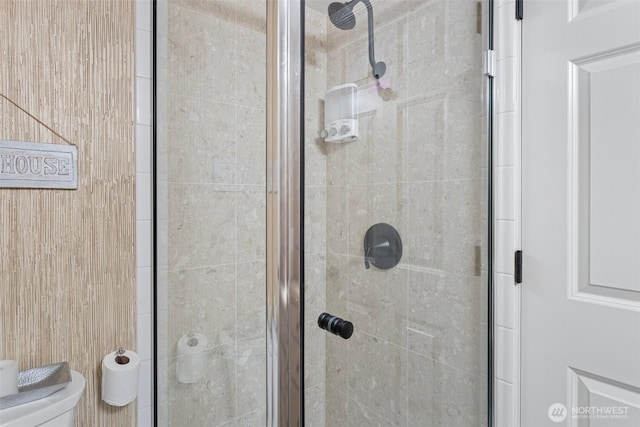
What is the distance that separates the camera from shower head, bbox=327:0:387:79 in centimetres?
77

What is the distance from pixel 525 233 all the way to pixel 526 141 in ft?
0.85

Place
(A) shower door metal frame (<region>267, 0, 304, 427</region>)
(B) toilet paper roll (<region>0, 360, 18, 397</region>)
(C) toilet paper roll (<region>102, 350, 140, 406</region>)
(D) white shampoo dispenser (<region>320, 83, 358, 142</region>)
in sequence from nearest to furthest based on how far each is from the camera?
1. (A) shower door metal frame (<region>267, 0, 304, 427</region>)
2. (D) white shampoo dispenser (<region>320, 83, 358, 142</region>)
3. (B) toilet paper roll (<region>0, 360, 18, 397</region>)
4. (C) toilet paper roll (<region>102, 350, 140, 406</region>)

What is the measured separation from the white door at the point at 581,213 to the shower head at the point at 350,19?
1.58 ft

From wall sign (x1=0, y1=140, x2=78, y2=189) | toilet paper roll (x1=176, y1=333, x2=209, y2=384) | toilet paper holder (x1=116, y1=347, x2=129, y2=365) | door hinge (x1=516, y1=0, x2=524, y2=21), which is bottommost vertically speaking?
toilet paper holder (x1=116, y1=347, x2=129, y2=365)

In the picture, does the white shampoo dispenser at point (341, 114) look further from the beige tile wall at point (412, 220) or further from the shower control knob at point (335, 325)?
the shower control knob at point (335, 325)

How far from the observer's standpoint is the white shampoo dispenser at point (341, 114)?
29.9 inches

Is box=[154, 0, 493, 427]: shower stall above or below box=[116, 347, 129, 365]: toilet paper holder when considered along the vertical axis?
above

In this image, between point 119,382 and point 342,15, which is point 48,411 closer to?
point 119,382

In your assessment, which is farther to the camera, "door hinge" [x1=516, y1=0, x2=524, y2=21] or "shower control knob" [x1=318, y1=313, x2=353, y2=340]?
"door hinge" [x1=516, y1=0, x2=524, y2=21]

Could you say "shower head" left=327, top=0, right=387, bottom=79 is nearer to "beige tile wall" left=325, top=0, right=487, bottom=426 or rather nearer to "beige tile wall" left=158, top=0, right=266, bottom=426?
"beige tile wall" left=325, top=0, right=487, bottom=426

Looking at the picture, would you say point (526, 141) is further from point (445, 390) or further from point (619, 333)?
point (445, 390)

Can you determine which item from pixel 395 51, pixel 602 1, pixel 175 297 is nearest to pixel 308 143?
pixel 395 51

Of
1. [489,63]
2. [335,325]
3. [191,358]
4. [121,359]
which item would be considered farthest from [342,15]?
[121,359]

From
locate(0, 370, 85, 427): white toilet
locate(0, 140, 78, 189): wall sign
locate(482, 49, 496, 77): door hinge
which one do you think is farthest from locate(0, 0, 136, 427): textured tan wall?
locate(482, 49, 496, 77): door hinge
